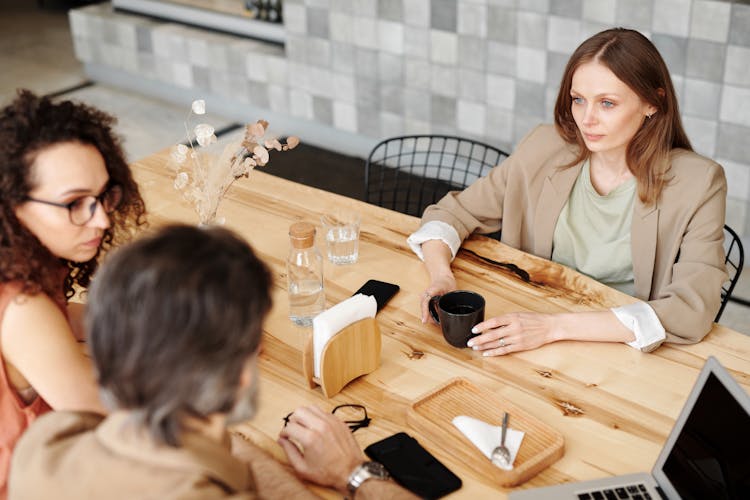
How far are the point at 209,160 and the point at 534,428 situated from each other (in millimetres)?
1170

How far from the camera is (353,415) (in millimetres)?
1606

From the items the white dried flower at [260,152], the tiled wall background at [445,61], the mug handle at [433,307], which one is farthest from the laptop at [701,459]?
the tiled wall background at [445,61]

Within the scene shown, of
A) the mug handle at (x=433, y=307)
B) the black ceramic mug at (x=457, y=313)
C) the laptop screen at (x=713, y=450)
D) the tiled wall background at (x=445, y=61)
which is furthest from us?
the tiled wall background at (x=445, y=61)

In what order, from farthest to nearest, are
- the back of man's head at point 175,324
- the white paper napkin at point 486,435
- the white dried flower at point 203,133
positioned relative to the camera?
the white dried flower at point 203,133
the white paper napkin at point 486,435
the back of man's head at point 175,324

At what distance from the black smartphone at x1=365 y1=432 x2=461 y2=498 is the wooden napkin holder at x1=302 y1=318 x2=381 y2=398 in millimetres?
174

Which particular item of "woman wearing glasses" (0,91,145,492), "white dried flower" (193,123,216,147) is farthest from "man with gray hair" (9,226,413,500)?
"white dried flower" (193,123,216,147)

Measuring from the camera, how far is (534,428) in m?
1.54

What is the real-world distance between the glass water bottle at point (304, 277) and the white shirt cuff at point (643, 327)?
0.64m

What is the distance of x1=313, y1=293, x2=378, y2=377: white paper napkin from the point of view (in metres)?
1.63

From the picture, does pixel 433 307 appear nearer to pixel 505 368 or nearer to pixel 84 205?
pixel 505 368

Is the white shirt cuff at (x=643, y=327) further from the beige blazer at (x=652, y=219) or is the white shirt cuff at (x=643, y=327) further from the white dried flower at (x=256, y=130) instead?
the white dried flower at (x=256, y=130)

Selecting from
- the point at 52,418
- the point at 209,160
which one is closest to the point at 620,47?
the point at 209,160

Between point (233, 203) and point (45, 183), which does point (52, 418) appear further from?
point (233, 203)

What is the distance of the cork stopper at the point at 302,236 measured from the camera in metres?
1.92
